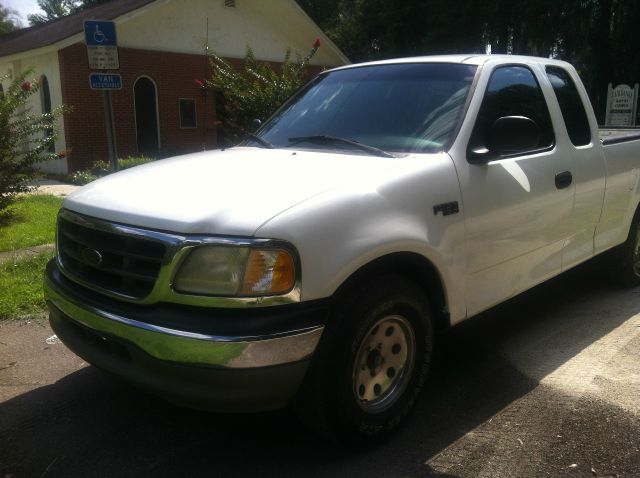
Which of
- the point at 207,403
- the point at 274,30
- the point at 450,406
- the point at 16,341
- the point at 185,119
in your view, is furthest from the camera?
the point at 274,30

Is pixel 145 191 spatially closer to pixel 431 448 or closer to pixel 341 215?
pixel 341 215

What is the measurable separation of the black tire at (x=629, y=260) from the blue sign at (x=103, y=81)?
16.5 feet

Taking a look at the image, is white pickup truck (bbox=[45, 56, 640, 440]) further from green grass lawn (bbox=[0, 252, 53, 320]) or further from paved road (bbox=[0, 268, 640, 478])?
green grass lawn (bbox=[0, 252, 53, 320])

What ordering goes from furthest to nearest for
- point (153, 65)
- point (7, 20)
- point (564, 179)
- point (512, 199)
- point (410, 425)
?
point (7, 20) → point (153, 65) → point (564, 179) → point (512, 199) → point (410, 425)

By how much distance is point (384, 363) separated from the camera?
9.88ft

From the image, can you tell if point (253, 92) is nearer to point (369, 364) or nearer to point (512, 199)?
point (512, 199)

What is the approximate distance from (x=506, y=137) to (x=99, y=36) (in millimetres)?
4235

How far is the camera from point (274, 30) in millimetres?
17750

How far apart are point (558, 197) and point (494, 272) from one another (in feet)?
2.81

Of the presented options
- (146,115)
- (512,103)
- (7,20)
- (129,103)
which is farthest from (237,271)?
(7,20)

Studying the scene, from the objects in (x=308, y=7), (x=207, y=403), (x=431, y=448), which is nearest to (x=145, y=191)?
(x=207, y=403)

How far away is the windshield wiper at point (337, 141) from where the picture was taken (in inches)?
130

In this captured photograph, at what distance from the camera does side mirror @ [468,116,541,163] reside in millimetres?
3340

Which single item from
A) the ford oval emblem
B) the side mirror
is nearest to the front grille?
the ford oval emblem
